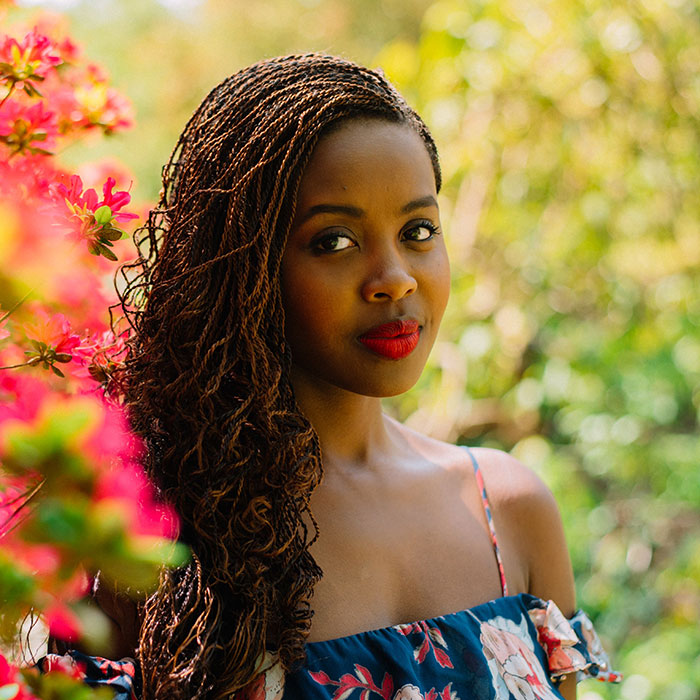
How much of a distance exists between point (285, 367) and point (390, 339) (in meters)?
0.15

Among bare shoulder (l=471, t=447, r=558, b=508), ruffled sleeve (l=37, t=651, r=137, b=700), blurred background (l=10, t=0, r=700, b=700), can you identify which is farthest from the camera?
blurred background (l=10, t=0, r=700, b=700)

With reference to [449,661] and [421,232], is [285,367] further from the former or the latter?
[449,661]

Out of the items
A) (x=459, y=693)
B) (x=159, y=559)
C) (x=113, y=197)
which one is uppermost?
(x=113, y=197)

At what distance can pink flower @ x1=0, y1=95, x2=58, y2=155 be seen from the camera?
3.37ft

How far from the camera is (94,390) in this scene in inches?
46.0

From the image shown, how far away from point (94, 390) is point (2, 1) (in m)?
0.49

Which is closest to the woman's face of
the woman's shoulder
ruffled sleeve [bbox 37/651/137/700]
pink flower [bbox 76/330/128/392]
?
pink flower [bbox 76/330/128/392]

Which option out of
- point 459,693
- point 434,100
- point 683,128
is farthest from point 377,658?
point 683,128

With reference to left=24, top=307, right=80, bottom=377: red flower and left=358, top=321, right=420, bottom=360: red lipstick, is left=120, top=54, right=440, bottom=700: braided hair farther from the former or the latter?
left=24, top=307, right=80, bottom=377: red flower

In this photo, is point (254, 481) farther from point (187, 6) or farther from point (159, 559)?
point (187, 6)


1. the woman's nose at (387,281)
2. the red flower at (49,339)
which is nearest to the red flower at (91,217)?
the red flower at (49,339)

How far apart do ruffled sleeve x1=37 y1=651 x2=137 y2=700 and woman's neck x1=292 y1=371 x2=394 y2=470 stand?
434mm

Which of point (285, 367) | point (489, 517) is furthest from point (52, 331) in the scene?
point (489, 517)

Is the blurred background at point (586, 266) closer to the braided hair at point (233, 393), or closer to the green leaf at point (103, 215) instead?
the braided hair at point (233, 393)
